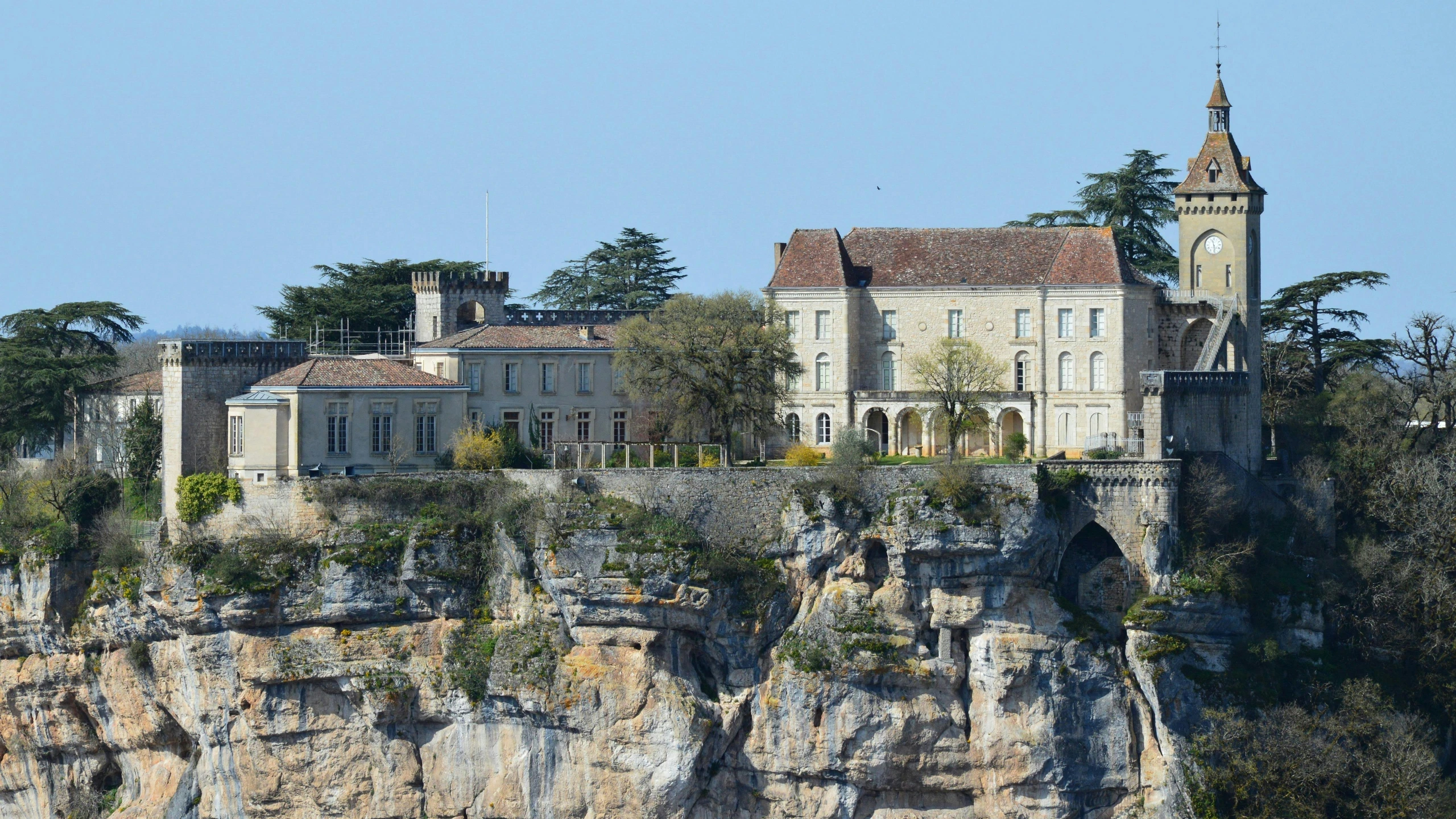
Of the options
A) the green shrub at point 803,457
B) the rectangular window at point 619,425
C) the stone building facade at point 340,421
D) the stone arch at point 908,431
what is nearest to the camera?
the stone building facade at point 340,421

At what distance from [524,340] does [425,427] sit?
14.5 ft

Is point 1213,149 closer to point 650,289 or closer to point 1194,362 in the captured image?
point 1194,362

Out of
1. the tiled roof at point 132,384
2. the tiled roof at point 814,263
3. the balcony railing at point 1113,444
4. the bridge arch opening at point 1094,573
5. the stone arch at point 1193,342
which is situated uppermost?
the tiled roof at point 814,263

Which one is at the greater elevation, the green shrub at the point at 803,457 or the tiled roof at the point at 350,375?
the tiled roof at the point at 350,375

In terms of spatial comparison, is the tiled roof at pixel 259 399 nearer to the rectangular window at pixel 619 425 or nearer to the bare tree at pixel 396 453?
the bare tree at pixel 396 453

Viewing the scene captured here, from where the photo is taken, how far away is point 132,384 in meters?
71.4

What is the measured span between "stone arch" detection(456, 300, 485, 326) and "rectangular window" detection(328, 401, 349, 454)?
10.9 m

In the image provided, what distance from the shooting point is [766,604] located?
Answer: 6316cm

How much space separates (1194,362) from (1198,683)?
12650 millimetres

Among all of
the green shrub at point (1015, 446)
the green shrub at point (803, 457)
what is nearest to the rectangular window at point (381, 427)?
the green shrub at point (803, 457)

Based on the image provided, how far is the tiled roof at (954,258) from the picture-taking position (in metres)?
70.3

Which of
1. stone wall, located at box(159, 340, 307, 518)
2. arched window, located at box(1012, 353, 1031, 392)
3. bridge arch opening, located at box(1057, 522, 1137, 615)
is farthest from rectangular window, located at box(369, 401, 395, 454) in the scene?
bridge arch opening, located at box(1057, 522, 1137, 615)

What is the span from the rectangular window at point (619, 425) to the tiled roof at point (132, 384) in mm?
13181

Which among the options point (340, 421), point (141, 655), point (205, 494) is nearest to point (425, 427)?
point (340, 421)
